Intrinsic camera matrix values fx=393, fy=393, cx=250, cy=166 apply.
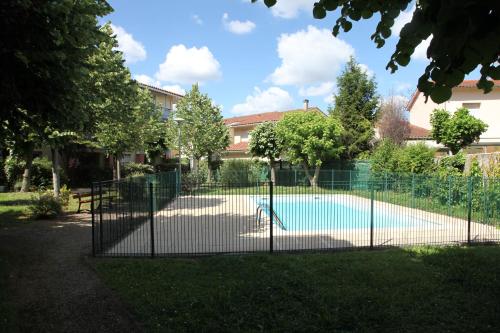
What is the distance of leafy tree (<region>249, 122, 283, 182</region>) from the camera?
27.9m

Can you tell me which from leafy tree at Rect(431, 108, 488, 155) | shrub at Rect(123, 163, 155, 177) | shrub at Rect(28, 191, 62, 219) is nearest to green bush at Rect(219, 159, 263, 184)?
shrub at Rect(123, 163, 155, 177)

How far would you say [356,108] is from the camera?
2939cm

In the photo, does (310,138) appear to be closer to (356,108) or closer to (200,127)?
(356,108)

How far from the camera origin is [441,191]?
1378cm

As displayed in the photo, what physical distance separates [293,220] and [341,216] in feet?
5.92

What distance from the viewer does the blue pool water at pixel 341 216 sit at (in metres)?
13.1

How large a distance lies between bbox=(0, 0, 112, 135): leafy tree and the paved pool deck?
356cm

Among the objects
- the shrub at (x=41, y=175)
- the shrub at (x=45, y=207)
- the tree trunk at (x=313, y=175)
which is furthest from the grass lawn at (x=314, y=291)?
the tree trunk at (x=313, y=175)

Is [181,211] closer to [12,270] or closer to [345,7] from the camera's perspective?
[12,270]

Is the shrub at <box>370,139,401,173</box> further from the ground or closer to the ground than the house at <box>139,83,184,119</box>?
closer to the ground

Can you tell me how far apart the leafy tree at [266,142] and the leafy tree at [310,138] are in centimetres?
94

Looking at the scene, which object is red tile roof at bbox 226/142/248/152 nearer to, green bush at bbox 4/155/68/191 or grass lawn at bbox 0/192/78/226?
green bush at bbox 4/155/68/191

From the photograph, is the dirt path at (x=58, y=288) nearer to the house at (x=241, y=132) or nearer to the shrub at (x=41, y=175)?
the shrub at (x=41, y=175)

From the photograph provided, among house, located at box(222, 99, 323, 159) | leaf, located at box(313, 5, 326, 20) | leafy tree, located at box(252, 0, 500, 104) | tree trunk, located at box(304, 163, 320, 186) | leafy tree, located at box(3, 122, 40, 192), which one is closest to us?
leafy tree, located at box(252, 0, 500, 104)
